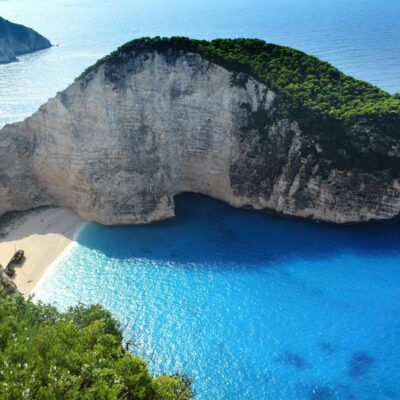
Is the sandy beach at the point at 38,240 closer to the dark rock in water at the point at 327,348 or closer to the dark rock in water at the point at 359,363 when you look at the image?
the dark rock in water at the point at 327,348

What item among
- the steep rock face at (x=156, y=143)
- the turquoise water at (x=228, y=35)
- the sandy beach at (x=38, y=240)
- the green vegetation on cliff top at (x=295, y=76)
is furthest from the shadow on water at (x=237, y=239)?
the turquoise water at (x=228, y=35)

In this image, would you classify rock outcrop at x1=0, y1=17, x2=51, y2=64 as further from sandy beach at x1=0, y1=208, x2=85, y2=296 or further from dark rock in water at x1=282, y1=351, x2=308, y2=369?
dark rock in water at x1=282, y1=351, x2=308, y2=369

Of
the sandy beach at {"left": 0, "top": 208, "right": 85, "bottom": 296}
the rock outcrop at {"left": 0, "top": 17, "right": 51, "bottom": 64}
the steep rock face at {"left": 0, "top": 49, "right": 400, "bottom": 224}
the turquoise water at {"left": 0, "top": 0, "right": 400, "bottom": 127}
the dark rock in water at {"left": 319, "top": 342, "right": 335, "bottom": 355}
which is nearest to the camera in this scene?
the dark rock in water at {"left": 319, "top": 342, "right": 335, "bottom": 355}

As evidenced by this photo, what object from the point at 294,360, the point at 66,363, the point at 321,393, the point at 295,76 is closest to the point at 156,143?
the point at 295,76

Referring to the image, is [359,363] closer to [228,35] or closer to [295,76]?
[295,76]

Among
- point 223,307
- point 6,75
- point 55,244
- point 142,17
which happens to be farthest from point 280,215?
point 142,17

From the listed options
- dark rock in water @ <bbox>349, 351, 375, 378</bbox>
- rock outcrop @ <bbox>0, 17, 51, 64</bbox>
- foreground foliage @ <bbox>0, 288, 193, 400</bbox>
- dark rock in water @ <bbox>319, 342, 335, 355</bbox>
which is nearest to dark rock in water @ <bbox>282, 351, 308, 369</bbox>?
dark rock in water @ <bbox>319, 342, 335, 355</bbox>
